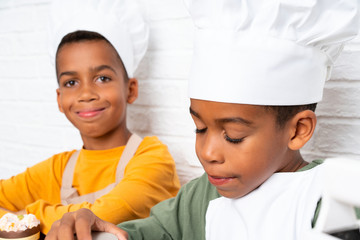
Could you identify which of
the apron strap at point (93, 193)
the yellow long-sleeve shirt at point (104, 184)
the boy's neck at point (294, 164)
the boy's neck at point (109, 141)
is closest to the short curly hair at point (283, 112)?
the boy's neck at point (294, 164)

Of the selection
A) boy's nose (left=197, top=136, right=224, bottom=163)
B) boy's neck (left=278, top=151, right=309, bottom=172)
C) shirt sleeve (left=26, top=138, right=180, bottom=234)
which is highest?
boy's nose (left=197, top=136, right=224, bottom=163)

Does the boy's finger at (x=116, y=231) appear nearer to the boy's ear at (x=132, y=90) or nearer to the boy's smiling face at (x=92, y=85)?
the boy's smiling face at (x=92, y=85)

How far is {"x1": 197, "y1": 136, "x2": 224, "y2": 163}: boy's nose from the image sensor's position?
899 mm

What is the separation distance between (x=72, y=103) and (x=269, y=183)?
82 cm

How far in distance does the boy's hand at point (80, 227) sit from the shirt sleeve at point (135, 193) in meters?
0.24

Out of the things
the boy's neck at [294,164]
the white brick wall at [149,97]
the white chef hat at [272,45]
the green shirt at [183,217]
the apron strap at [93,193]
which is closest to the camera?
the white chef hat at [272,45]

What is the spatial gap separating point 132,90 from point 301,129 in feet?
2.67

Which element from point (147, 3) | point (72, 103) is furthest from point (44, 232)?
point (147, 3)

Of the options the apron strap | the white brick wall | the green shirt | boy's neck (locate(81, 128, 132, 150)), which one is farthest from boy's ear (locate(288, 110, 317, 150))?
boy's neck (locate(81, 128, 132, 150))

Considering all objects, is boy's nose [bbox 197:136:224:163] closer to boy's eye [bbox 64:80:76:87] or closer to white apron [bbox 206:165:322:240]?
white apron [bbox 206:165:322:240]

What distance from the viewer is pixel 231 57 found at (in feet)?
2.84

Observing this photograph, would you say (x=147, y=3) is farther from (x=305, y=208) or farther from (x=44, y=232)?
(x=305, y=208)

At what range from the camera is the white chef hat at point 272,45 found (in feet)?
2.75

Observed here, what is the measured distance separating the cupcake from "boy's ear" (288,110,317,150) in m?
0.75
